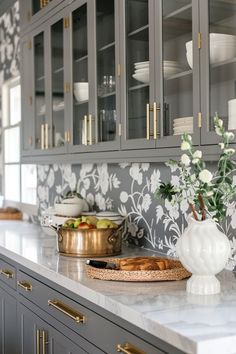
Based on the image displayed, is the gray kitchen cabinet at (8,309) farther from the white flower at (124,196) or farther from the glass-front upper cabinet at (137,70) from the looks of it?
the glass-front upper cabinet at (137,70)

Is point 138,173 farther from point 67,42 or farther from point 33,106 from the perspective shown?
point 33,106

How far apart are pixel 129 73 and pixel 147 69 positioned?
16 centimetres

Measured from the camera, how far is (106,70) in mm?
2572

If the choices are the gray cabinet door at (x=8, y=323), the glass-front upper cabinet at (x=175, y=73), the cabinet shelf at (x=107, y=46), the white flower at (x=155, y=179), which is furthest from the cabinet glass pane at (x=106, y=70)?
the gray cabinet door at (x=8, y=323)

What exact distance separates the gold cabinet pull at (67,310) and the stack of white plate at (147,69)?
38.2 inches

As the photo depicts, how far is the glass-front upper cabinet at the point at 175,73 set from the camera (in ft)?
A: 6.54

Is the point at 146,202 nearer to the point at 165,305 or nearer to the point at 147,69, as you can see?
the point at 147,69

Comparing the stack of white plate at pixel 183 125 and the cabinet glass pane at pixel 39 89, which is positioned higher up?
the cabinet glass pane at pixel 39 89

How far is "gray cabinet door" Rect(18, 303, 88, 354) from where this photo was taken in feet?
7.07

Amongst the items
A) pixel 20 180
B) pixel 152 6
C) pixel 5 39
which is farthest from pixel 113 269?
pixel 5 39

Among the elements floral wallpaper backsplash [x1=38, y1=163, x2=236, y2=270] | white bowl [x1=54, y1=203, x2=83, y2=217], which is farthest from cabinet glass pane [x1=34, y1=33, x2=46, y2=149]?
white bowl [x1=54, y1=203, x2=83, y2=217]

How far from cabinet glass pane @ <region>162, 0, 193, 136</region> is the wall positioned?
402 millimetres

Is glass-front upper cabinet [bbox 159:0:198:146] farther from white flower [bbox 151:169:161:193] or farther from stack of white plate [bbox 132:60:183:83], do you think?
white flower [bbox 151:169:161:193]

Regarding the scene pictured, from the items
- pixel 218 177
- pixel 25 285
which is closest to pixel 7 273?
pixel 25 285
